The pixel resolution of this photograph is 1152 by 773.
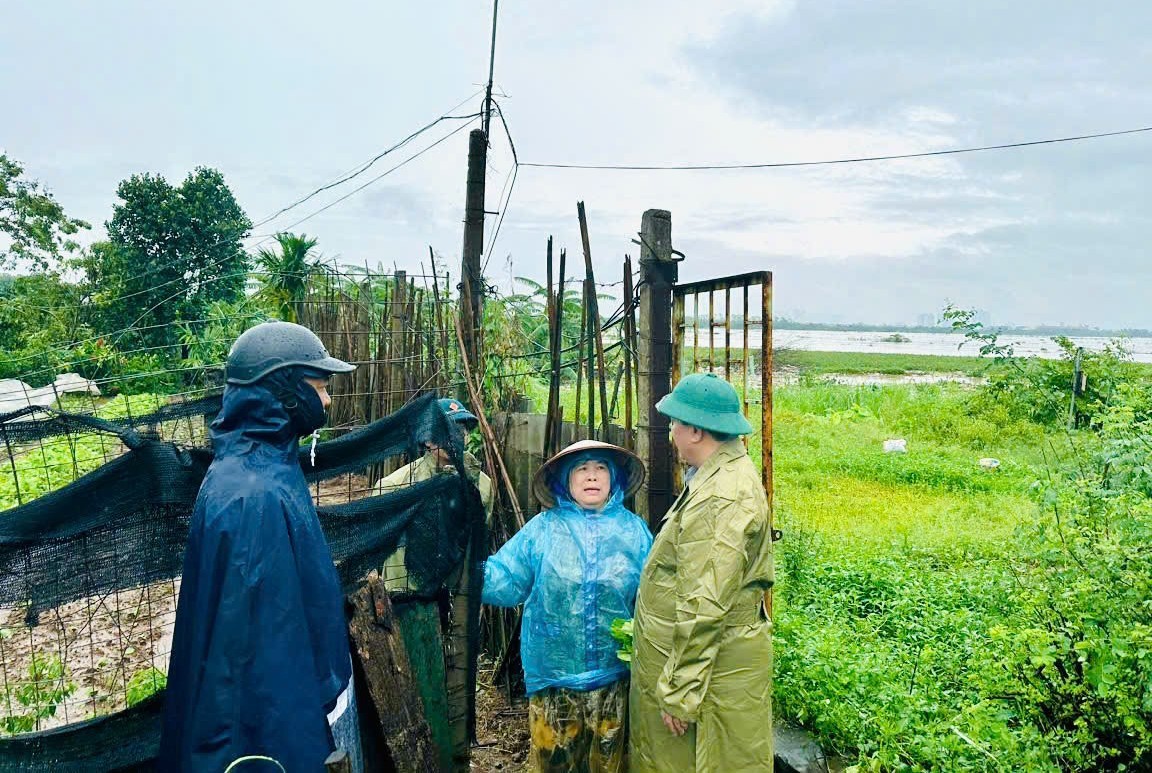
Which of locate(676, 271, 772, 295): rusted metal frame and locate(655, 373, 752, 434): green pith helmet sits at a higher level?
locate(676, 271, 772, 295): rusted metal frame

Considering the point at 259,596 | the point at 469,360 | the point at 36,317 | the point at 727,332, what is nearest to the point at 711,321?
the point at 727,332

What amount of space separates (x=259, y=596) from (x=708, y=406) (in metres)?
1.63

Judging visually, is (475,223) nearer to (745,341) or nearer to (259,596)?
(745,341)

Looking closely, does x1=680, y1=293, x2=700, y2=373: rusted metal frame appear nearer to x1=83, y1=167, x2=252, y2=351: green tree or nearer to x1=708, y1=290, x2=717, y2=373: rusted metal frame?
x1=708, y1=290, x2=717, y2=373: rusted metal frame

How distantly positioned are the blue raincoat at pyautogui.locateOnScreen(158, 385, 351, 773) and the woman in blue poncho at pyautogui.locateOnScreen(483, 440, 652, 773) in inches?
44.2

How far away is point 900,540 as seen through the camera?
690 cm

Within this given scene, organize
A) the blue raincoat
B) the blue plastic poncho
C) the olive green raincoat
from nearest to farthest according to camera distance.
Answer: the blue raincoat
the olive green raincoat
the blue plastic poncho

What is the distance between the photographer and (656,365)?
13.5ft

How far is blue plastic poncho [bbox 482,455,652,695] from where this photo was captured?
314cm

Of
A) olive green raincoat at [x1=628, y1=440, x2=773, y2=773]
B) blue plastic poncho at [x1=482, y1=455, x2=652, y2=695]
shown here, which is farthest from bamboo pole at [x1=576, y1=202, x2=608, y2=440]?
olive green raincoat at [x1=628, y1=440, x2=773, y2=773]

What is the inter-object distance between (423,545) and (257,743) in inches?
47.1

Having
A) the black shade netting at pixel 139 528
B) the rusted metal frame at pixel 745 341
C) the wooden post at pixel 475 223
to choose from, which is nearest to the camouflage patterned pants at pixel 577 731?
the black shade netting at pixel 139 528

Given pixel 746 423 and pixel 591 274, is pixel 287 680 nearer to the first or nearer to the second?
pixel 746 423

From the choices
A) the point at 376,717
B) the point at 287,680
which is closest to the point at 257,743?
the point at 287,680
